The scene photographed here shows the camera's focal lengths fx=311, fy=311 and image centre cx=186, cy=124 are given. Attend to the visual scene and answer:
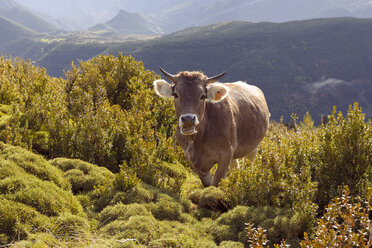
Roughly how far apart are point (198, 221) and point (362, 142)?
3453mm

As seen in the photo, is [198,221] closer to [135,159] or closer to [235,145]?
[135,159]

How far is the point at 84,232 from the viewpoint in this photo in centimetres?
428

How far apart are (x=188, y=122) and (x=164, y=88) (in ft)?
4.64

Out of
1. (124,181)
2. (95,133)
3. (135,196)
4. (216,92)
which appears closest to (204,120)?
(216,92)

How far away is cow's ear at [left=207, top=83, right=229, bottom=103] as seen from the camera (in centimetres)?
681

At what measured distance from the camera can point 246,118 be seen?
848cm

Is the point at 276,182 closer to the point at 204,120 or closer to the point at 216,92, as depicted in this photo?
the point at 204,120

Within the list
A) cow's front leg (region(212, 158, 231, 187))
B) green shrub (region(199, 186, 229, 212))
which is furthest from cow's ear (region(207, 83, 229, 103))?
green shrub (region(199, 186, 229, 212))

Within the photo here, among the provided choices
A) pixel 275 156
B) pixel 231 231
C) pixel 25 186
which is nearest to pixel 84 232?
pixel 25 186

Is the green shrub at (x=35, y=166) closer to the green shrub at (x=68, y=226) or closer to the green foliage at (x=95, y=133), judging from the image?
the green foliage at (x=95, y=133)

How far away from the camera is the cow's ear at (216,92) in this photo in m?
6.81

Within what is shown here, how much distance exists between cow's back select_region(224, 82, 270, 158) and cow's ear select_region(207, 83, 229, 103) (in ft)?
2.98

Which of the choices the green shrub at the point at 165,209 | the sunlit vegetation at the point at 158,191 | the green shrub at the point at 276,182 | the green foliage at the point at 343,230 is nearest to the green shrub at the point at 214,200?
the sunlit vegetation at the point at 158,191

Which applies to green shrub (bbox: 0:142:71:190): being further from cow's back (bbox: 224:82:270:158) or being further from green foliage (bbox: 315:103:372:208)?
green foliage (bbox: 315:103:372:208)
